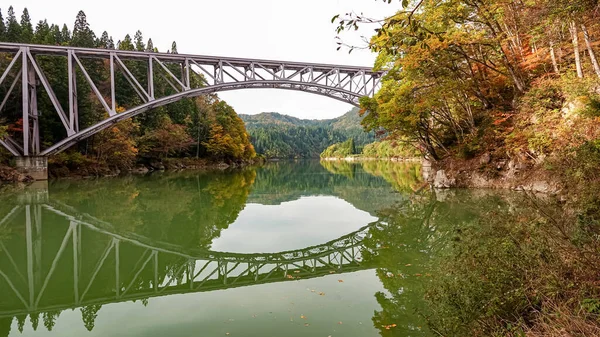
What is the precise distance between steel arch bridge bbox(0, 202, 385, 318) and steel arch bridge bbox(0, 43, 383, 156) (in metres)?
15.4

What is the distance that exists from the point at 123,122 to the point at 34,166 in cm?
858

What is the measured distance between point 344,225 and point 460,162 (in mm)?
8796

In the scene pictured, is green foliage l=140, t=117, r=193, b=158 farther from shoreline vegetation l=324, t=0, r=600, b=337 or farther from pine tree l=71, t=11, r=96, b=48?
shoreline vegetation l=324, t=0, r=600, b=337

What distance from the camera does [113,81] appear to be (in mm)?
20656

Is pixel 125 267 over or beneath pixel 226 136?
beneath

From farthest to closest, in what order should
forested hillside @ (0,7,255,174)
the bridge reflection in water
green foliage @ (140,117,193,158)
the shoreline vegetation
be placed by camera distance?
green foliage @ (140,117,193,158) → forested hillside @ (0,7,255,174) → the bridge reflection in water → the shoreline vegetation

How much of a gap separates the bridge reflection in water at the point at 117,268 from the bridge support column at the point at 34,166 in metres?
15.6

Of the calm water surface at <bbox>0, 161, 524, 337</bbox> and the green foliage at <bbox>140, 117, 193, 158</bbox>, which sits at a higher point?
the green foliage at <bbox>140, 117, 193, 158</bbox>

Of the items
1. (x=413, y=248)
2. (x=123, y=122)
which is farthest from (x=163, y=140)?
(x=413, y=248)

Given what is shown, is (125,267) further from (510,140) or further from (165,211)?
(510,140)

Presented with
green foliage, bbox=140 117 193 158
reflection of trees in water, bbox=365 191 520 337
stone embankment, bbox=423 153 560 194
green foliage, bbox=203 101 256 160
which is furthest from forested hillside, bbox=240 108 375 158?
reflection of trees in water, bbox=365 191 520 337

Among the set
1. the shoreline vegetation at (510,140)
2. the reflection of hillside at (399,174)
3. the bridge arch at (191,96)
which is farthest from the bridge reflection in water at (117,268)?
the bridge arch at (191,96)

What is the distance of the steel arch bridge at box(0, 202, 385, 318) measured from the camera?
14.1ft

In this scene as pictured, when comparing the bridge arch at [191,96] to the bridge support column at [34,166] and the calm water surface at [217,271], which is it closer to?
the bridge support column at [34,166]
